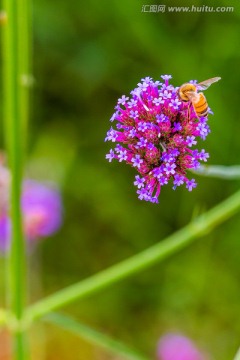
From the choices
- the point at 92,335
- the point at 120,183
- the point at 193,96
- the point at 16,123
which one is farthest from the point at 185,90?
the point at 120,183

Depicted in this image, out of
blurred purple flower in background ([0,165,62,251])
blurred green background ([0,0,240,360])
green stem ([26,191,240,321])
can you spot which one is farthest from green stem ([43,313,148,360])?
blurred green background ([0,0,240,360])

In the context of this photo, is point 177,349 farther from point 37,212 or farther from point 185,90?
point 185,90

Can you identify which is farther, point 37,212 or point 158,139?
point 37,212

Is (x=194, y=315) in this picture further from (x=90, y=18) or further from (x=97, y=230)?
(x=90, y=18)

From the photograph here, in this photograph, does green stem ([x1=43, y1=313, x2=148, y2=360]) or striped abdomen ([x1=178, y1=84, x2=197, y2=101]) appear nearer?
striped abdomen ([x1=178, y1=84, x2=197, y2=101])

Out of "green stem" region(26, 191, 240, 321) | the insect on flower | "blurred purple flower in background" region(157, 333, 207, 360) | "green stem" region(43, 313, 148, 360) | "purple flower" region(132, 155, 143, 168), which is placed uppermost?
the insect on flower

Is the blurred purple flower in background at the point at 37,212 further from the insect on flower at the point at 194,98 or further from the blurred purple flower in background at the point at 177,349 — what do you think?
the insect on flower at the point at 194,98

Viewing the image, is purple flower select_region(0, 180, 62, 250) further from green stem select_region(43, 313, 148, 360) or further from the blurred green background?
green stem select_region(43, 313, 148, 360)

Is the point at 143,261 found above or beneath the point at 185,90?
beneath
